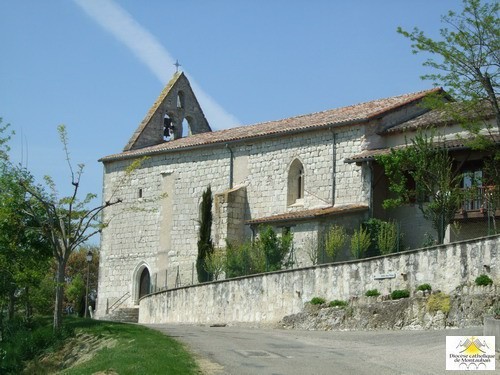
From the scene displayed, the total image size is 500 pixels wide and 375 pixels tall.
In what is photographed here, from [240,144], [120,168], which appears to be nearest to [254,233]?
[240,144]

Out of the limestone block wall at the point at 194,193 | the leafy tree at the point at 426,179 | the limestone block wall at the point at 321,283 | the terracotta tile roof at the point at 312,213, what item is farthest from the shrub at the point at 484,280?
the limestone block wall at the point at 194,193

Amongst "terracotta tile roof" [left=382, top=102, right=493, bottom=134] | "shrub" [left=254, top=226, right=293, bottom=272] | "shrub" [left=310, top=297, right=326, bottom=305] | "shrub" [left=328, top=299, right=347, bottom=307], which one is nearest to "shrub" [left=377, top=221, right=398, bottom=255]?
"shrub" [left=310, top=297, right=326, bottom=305]

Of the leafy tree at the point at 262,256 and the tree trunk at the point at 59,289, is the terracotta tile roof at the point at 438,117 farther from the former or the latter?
the tree trunk at the point at 59,289

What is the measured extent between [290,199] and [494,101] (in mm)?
12723

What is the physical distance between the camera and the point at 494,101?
3481 cm

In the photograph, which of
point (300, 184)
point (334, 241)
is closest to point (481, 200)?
point (334, 241)

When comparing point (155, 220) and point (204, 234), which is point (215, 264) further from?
point (155, 220)

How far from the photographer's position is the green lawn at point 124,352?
21.1 metres

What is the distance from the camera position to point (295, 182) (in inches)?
1790

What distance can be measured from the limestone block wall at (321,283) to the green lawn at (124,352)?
6678 mm

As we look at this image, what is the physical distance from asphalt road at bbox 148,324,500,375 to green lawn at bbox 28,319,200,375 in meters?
0.55

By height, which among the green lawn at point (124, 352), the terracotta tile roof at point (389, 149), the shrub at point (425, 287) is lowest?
the green lawn at point (124, 352)

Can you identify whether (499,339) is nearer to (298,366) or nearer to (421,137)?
(298,366)

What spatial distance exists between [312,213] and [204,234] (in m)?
7.89
